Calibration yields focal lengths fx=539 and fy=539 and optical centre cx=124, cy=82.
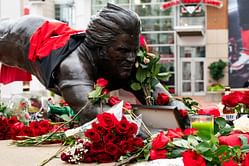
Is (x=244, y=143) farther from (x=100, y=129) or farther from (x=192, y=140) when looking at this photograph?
(x=100, y=129)

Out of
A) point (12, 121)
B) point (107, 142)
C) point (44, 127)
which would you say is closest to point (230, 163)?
point (107, 142)

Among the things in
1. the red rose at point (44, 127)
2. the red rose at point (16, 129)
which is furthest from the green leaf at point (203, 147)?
the red rose at point (16, 129)

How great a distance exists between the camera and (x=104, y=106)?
311 cm

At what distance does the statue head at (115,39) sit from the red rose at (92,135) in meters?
0.93

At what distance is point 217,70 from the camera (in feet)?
94.4

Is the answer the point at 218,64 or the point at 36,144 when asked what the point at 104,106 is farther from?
the point at 218,64

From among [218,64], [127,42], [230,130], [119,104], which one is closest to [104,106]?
[119,104]

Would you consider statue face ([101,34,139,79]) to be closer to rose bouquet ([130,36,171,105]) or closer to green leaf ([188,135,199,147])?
rose bouquet ([130,36,171,105])

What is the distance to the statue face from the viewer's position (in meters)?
3.34

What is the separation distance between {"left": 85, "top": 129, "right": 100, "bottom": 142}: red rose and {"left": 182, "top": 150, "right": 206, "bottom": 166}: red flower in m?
0.74

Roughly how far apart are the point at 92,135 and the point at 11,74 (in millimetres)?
2369

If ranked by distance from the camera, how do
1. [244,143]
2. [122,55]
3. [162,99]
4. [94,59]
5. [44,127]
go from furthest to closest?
[44,127]
[162,99]
[94,59]
[122,55]
[244,143]

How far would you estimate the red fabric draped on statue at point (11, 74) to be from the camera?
4.69m

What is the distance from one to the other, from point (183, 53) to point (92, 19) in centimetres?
2703
